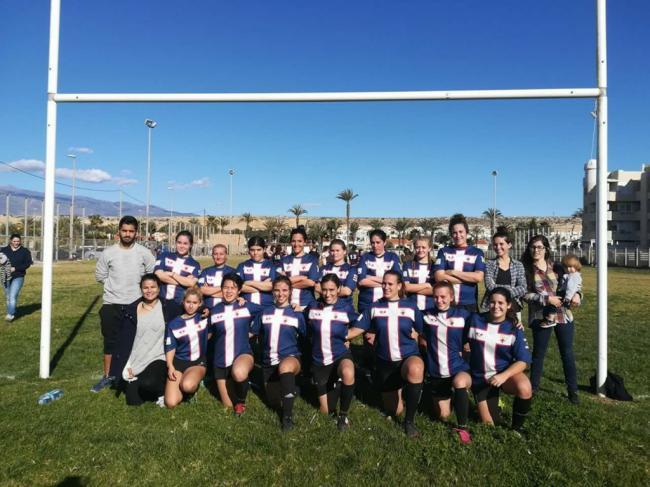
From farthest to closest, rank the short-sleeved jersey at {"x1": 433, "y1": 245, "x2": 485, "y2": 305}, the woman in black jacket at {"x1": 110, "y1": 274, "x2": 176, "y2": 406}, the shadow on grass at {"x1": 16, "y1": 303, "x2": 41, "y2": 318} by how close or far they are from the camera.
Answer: the shadow on grass at {"x1": 16, "y1": 303, "x2": 41, "y2": 318} → the short-sleeved jersey at {"x1": 433, "y1": 245, "x2": 485, "y2": 305} → the woman in black jacket at {"x1": 110, "y1": 274, "x2": 176, "y2": 406}

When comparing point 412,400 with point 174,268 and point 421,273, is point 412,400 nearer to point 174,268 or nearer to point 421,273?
point 421,273

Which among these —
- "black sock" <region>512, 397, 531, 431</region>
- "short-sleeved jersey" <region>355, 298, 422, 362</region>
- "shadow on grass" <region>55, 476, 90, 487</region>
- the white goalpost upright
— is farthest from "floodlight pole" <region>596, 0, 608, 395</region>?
"shadow on grass" <region>55, 476, 90, 487</region>

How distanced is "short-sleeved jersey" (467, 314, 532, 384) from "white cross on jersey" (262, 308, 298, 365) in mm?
1875

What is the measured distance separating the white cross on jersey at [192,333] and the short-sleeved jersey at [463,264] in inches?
111

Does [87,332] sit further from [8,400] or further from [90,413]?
[90,413]

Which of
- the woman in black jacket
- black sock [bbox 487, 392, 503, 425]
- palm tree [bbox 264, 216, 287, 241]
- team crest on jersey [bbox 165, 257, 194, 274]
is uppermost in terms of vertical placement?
palm tree [bbox 264, 216, 287, 241]

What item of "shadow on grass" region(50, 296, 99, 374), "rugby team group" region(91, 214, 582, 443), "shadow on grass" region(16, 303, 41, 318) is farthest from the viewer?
"shadow on grass" region(16, 303, 41, 318)

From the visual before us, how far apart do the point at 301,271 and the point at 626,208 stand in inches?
2599

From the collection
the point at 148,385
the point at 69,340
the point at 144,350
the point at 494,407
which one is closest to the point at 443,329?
the point at 494,407

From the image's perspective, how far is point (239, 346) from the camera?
16.6 feet

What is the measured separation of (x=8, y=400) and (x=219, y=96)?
4192 millimetres

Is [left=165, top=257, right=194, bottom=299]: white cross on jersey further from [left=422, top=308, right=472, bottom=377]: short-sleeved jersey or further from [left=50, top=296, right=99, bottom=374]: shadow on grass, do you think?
[left=422, top=308, right=472, bottom=377]: short-sleeved jersey

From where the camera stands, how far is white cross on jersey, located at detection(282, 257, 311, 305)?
6.14 m

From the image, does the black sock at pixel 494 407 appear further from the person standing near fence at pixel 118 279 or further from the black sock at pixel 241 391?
→ the person standing near fence at pixel 118 279
